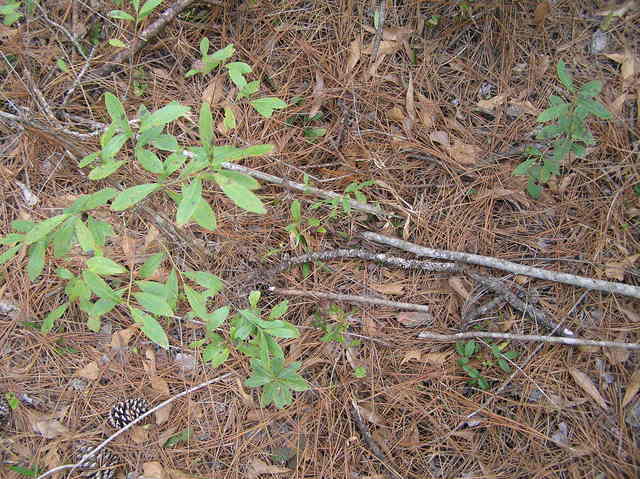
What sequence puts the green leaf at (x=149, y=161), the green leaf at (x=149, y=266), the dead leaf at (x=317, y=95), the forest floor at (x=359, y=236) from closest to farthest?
the green leaf at (x=149, y=161) < the green leaf at (x=149, y=266) < the forest floor at (x=359, y=236) < the dead leaf at (x=317, y=95)

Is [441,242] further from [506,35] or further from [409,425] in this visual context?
[506,35]

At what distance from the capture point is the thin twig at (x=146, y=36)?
231cm

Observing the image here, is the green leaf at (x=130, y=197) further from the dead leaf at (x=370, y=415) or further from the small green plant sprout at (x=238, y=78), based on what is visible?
the dead leaf at (x=370, y=415)

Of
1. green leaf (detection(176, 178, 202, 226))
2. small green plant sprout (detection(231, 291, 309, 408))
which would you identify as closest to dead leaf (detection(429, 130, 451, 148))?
small green plant sprout (detection(231, 291, 309, 408))

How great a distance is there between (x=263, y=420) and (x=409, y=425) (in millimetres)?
705

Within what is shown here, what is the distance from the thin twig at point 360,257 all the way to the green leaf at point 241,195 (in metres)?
1.04

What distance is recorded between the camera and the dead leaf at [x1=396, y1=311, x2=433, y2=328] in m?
2.15

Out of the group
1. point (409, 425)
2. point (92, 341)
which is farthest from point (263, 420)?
point (92, 341)

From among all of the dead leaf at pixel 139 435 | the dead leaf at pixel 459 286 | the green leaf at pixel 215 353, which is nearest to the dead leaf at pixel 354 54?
the dead leaf at pixel 459 286

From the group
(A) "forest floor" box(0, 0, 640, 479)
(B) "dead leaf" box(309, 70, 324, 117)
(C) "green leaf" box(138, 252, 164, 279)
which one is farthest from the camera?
(B) "dead leaf" box(309, 70, 324, 117)

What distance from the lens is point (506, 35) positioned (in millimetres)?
2232

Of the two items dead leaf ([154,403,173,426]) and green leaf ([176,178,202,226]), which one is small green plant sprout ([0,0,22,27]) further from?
dead leaf ([154,403,173,426])

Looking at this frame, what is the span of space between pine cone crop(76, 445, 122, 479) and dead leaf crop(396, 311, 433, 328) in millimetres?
1554

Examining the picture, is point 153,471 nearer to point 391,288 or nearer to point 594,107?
point 391,288
